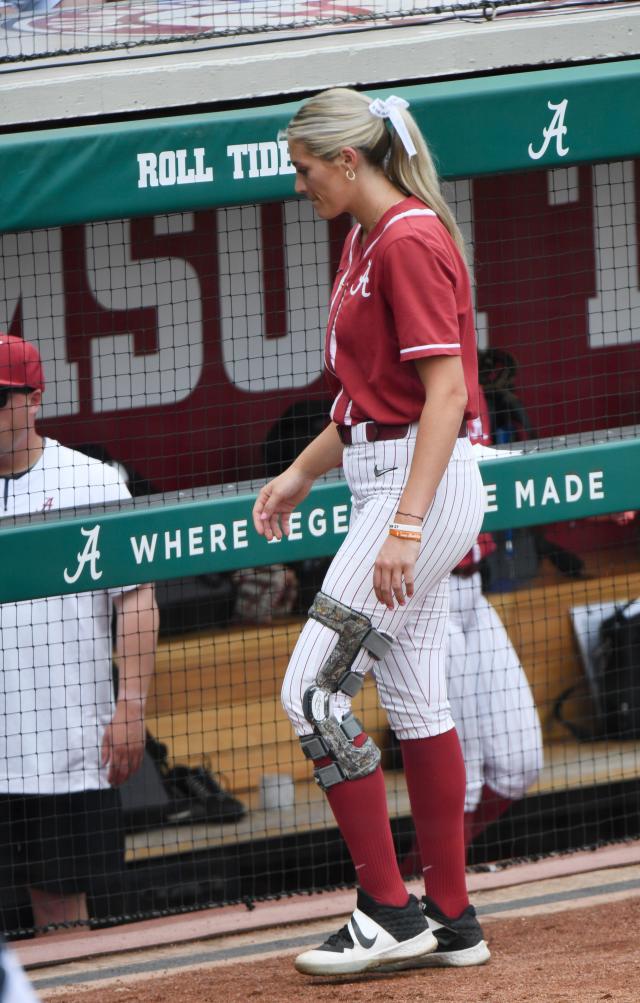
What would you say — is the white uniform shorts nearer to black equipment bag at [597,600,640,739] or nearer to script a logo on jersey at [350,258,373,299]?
black equipment bag at [597,600,640,739]

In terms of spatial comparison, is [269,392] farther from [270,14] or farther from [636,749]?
[636,749]

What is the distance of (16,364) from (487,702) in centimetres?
192

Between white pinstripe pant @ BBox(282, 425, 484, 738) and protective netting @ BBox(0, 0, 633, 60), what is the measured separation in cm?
149

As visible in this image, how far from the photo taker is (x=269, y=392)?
16.6ft

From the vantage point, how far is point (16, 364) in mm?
3529

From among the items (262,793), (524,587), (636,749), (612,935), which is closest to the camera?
(612,935)

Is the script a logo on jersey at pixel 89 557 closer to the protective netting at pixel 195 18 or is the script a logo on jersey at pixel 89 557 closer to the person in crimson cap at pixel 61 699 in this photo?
the person in crimson cap at pixel 61 699

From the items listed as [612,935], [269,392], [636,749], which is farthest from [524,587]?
[612,935]

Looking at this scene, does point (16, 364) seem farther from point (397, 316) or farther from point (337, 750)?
point (337, 750)

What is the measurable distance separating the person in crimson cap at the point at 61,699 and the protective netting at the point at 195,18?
3.01 ft

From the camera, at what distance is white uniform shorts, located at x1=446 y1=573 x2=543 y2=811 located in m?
4.42

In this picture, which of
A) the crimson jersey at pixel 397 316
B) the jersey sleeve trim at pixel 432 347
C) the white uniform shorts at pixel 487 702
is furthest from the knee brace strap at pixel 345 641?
the white uniform shorts at pixel 487 702

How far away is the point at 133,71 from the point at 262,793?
2.29m

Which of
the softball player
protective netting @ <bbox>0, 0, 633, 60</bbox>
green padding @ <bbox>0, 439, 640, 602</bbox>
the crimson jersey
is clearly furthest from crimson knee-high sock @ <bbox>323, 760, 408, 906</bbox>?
protective netting @ <bbox>0, 0, 633, 60</bbox>
